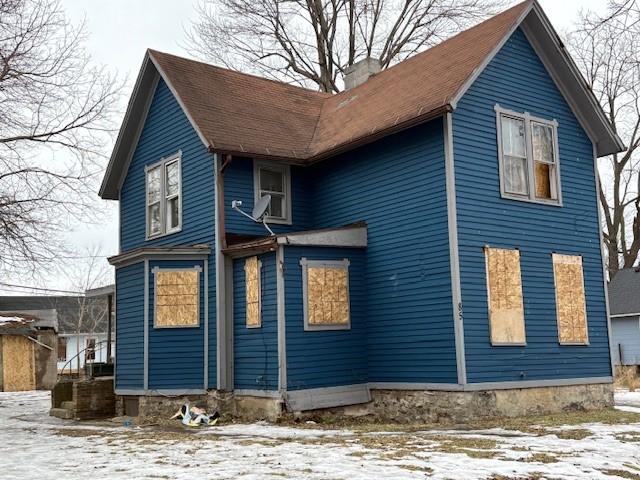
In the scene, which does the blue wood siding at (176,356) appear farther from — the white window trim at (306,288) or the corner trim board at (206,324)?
the white window trim at (306,288)

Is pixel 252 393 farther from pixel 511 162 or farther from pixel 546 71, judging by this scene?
pixel 546 71

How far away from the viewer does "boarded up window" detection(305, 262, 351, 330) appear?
14.8m

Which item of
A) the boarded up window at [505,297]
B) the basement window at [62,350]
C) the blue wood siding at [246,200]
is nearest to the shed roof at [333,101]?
the blue wood siding at [246,200]

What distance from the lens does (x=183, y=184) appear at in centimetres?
1739

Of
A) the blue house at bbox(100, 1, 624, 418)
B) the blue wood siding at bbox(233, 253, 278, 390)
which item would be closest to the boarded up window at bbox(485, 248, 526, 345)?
the blue house at bbox(100, 1, 624, 418)

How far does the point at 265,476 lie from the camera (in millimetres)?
8180

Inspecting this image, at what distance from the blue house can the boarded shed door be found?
17.3 m

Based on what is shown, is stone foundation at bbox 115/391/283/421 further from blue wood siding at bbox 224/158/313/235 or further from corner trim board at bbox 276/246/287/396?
blue wood siding at bbox 224/158/313/235

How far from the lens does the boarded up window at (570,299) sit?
15516 millimetres

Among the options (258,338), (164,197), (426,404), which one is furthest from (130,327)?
(426,404)

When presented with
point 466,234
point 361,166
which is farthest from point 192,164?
point 466,234

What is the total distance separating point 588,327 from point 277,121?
336 inches

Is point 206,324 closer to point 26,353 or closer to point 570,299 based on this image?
point 570,299

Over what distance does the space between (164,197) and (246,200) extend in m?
2.64
